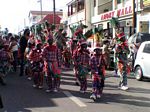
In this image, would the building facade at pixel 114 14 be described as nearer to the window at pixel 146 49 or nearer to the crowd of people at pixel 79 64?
the window at pixel 146 49

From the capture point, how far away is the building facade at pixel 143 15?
1166 inches

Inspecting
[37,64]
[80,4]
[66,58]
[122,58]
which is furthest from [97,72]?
[80,4]

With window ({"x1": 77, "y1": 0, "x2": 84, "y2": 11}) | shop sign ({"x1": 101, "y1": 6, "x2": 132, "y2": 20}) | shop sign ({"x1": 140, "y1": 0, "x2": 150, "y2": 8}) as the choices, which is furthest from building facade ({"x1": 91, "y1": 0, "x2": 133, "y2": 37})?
window ({"x1": 77, "y1": 0, "x2": 84, "y2": 11})

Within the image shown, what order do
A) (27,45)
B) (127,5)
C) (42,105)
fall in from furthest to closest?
(127,5)
(27,45)
(42,105)

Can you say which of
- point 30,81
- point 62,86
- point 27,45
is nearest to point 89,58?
point 62,86

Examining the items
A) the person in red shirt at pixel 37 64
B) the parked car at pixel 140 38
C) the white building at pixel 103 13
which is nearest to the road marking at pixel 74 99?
the person in red shirt at pixel 37 64

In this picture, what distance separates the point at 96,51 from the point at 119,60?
2.49 m

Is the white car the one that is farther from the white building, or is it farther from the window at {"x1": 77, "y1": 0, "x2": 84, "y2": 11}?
the window at {"x1": 77, "y1": 0, "x2": 84, "y2": 11}

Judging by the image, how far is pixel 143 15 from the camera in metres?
30.5

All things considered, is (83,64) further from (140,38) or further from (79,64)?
(140,38)

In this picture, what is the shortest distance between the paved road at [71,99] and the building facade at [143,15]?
48.8 feet

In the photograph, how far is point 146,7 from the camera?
29.5 metres

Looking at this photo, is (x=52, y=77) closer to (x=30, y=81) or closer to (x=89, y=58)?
(x=89, y=58)

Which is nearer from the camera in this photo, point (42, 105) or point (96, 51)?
point (42, 105)
